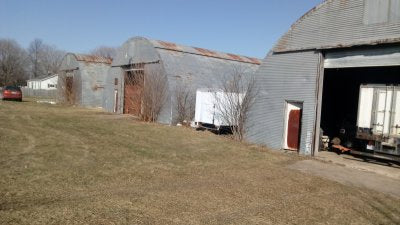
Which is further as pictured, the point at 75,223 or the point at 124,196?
the point at 124,196

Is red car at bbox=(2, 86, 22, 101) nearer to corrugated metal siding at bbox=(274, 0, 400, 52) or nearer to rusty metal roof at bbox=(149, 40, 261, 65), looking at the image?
rusty metal roof at bbox=(149, 40, 261, 65)

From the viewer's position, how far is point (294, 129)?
17016 millimetres

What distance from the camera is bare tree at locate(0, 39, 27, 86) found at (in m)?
104

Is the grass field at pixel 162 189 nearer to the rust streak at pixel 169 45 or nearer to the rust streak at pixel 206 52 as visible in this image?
the rust streak at pixel 169 45

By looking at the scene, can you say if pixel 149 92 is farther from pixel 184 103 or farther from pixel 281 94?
pixel 281 94

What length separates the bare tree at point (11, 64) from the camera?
340ft

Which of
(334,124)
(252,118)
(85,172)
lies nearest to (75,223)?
Result: (85,172)

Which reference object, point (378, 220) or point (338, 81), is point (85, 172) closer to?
point (378, 220)

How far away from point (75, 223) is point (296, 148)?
12264 mm

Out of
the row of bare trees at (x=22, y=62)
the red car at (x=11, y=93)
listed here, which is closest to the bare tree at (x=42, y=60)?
the row of bare trees at (x=22, y=62)

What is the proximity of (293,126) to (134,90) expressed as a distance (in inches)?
630

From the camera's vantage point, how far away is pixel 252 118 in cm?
1894

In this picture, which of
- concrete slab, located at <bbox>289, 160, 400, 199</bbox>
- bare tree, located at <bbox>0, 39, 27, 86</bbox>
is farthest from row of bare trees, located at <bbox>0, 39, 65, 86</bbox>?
concrete slab, located at <bbox>289, 160, 400, 199</bbox>

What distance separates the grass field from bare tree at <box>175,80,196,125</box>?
10168 millimetres
